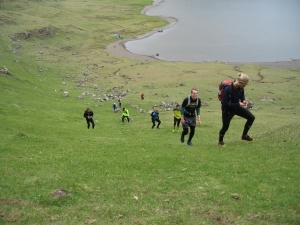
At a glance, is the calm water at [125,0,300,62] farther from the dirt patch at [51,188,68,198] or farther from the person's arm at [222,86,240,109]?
the dirt patch at [51,188,68,198]

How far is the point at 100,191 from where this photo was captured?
18844 millimetres

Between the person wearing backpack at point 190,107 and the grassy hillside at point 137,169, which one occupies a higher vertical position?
the person wearing backpack at point 190,107

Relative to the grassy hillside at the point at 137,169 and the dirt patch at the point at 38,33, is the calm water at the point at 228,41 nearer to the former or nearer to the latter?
the dirt patch at the point at 38,33

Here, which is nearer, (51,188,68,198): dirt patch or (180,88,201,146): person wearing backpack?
(51,188,68,198): dirt patch

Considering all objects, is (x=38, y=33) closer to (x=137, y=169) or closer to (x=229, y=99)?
(x=137, y=169)

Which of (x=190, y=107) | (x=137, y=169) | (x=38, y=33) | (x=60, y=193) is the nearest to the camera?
(x=60, y=193)

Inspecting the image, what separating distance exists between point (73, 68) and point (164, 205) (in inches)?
3311

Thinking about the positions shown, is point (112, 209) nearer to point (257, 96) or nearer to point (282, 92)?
point (257, 96)

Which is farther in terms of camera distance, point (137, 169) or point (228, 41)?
point (228, 41)

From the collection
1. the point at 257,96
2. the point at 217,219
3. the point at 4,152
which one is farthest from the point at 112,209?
the point at 257,96

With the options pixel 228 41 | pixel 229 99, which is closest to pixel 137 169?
pixel 229 99

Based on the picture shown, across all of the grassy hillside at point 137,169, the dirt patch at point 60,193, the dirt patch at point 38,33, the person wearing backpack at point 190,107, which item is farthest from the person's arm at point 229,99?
the dirt patch at point 38,33

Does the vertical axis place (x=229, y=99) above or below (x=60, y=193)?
above

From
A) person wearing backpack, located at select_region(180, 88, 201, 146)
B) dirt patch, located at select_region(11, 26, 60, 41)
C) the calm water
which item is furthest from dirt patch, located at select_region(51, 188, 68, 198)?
dirt patch, located at select_region(11, 26, 60, 41)
